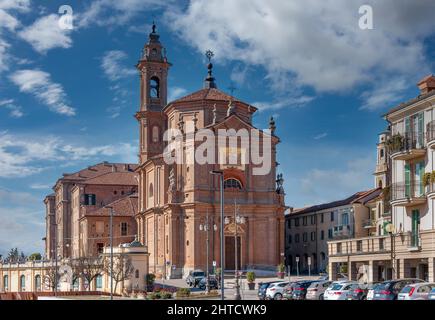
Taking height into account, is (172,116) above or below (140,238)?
above

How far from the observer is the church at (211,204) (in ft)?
296

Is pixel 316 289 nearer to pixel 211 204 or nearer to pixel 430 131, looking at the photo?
pixel 430 131

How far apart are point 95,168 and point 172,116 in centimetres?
4192

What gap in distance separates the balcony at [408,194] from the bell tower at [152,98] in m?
68.4

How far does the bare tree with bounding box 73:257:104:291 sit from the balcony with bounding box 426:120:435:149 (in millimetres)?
41438

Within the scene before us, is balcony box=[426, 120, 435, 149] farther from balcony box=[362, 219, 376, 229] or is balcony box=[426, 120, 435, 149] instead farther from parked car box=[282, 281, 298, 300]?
balcony box=[362, 219, 376, 229]

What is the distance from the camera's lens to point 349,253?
51094mm

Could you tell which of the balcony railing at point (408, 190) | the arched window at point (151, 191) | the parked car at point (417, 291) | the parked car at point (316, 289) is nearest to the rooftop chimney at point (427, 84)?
the balcony railing at point (408, 190)

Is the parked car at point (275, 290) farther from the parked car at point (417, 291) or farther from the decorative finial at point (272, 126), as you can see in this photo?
the decorative finial at point (272, 126)

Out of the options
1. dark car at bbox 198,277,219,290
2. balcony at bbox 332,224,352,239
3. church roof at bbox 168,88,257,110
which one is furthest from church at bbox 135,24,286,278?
dark car at bbox 198,277,219,290

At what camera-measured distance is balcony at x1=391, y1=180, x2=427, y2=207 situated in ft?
145

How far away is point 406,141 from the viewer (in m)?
45.5
